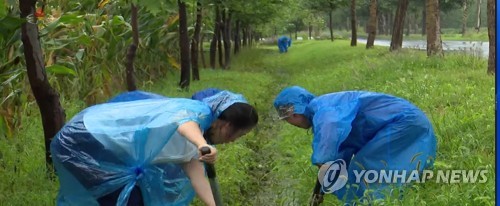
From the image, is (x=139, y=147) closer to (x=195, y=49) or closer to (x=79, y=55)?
(x=79, y=55)

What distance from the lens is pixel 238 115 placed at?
3352 mm

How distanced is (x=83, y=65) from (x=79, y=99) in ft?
1.43

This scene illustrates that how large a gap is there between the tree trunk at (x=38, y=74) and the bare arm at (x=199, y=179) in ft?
6.60

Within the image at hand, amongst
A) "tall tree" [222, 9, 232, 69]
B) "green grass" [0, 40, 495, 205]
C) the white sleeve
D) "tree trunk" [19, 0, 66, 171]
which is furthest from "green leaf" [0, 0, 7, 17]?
"tall tree" [222, 9, 232, 69]

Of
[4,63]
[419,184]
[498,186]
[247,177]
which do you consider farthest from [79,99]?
[498,186]

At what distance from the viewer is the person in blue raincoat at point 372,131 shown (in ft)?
14.9

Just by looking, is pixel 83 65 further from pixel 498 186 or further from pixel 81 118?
pixel 498 186

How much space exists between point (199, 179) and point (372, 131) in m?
1.72

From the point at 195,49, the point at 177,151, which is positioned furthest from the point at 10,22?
the point at 195,49

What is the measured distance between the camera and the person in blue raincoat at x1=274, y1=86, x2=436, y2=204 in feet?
14.9

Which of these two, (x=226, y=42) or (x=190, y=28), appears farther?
(x=226, y=42)

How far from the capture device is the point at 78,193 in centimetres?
345

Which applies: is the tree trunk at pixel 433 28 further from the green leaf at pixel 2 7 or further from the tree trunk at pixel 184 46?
the green leaf at pixel 2 7

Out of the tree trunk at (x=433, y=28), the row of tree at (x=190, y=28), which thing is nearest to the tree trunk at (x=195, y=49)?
the row of tree at (x=190, y=28)
